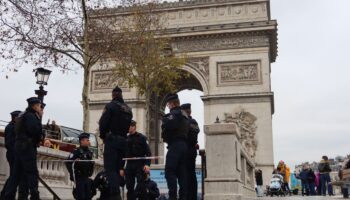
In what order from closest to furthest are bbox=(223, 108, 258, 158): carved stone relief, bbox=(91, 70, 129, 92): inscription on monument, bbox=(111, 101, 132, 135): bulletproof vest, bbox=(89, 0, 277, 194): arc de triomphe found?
bbox=(111, 101, 132, 135): bulletproof vest, bbox=(223, 108, 258, 158): carved stone relief, bbox=(89, 0, 277, 194): arc de triomphe, bbox=(91, 70, 129, 92): inscription on monument

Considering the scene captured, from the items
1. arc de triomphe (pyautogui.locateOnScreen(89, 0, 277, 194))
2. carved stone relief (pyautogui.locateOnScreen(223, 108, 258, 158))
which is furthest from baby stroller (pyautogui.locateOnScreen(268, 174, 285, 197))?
carved stone relief (pyautogui.locateOnScreen(223, 108, 258, 158))

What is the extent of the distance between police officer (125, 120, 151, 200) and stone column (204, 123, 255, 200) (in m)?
1.64

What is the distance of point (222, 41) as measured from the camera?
3369 centimetres

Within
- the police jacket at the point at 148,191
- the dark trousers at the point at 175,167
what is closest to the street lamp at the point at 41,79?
the police jacket at the point at 148,191

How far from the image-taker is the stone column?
10.1 metres

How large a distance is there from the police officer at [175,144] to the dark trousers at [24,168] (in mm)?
2135

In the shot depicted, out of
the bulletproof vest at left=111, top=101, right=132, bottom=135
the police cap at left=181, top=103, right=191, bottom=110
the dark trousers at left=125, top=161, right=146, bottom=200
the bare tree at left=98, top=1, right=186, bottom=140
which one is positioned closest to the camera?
the bulletproof vest at left=111, top=101, right=132, bottom=135

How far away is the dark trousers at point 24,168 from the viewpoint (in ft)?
24.9

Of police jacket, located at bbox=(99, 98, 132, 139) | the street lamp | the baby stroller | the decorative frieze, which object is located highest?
the decorative frieze

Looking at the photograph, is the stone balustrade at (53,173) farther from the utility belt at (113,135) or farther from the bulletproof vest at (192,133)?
the bulletproof vest at (192,133)

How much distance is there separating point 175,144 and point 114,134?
104cm

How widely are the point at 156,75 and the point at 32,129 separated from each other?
18.1 meters

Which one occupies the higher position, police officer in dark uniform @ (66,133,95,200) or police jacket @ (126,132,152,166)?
police jacket @ (126,132,152,166)

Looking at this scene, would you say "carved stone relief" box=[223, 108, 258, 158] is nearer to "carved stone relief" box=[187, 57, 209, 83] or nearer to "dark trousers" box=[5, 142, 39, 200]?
"carved stone relief" box=[187, 57, 209, 83]
